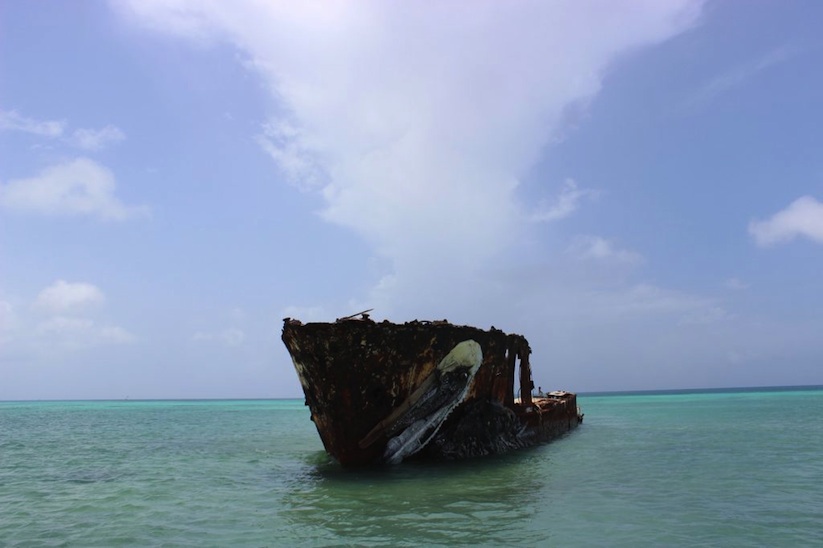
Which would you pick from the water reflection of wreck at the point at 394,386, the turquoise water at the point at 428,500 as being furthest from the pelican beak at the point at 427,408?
the turquoise water at the point at 428,500

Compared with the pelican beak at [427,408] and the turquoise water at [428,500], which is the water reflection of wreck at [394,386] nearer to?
the pelican beak at [427,408]

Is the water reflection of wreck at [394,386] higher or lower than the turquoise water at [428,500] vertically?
higher

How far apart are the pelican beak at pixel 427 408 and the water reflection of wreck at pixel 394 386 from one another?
0.02 meters

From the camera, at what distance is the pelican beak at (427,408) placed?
435 inches

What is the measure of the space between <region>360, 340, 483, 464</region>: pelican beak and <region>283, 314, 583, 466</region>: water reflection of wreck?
2cm

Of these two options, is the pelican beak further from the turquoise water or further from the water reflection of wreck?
the turquoise water

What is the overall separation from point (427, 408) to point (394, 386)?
93 cm

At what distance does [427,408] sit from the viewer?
11.3 m

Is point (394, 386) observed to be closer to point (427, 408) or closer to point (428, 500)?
point (427, 408)

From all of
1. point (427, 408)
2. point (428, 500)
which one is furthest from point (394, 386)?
point (428, 500)

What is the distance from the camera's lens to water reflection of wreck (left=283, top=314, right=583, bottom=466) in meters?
10.5

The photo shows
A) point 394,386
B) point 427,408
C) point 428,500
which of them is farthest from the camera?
point 427,408

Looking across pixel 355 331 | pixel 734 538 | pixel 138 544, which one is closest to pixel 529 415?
pixel 355 331

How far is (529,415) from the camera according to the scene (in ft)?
52.9
